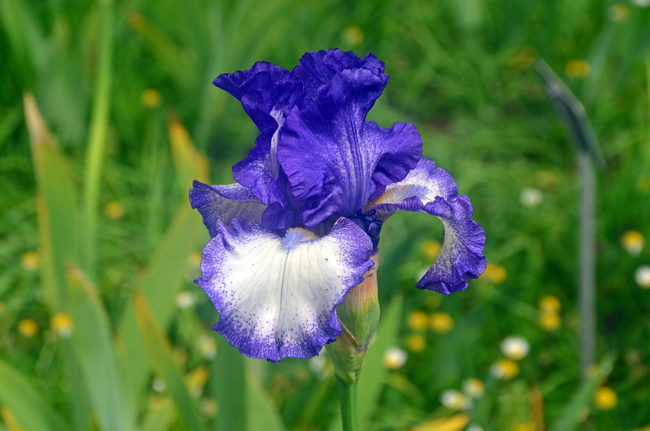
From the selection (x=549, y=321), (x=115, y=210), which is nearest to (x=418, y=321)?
(x=549, y=321)

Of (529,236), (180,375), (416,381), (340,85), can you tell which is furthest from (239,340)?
(529,236)

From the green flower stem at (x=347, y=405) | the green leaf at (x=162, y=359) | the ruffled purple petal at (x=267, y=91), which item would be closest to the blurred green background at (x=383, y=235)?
the green leaf at (x=162, y=359)

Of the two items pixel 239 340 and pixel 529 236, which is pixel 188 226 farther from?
pixel 529 236

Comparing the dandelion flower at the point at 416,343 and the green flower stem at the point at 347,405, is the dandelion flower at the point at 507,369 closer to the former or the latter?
the dandelion flower at the point at 416,343

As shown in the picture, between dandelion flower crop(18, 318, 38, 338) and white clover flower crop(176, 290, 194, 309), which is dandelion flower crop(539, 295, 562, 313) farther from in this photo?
dandelion flower crop(18, 318, 38, 338)

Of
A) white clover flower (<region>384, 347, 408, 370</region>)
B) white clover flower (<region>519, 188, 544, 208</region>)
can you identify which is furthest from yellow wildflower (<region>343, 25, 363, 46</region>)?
white clover flower (<region>384, 347, 408, 370</region>)

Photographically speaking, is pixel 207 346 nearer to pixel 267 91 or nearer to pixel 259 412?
pixel 259 412
